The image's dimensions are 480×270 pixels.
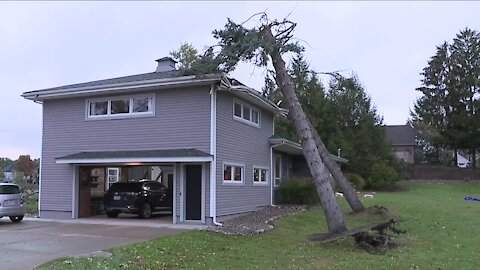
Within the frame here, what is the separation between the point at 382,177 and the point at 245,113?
2060 cm

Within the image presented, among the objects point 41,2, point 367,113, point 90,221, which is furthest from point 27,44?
point 367,113

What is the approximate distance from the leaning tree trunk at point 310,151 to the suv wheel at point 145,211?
7.91 m

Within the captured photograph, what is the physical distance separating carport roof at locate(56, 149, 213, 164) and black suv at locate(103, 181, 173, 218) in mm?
1759

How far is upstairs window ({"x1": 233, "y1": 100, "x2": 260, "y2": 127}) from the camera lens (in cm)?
1869

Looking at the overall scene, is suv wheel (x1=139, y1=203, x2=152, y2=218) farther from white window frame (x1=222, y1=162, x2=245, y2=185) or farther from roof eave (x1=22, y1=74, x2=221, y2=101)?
roof eave (x1=22, y1=74, x2=221, y2=101)

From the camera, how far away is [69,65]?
76.2 feet

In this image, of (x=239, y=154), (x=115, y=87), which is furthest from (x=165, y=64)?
(x=239, y=154)

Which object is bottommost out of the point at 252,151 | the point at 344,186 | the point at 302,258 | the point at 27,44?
the point at 302,258

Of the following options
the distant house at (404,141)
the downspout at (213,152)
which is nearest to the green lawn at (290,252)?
the downspout at (213,152)

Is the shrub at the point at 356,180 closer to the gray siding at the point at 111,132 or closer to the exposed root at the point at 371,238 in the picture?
the gray siding at the point at 111,132

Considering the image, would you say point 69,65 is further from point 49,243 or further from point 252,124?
point 49,243

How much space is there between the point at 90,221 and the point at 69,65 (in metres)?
8.99

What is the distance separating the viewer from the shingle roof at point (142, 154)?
1600 cm

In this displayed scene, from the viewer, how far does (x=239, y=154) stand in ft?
61.2
